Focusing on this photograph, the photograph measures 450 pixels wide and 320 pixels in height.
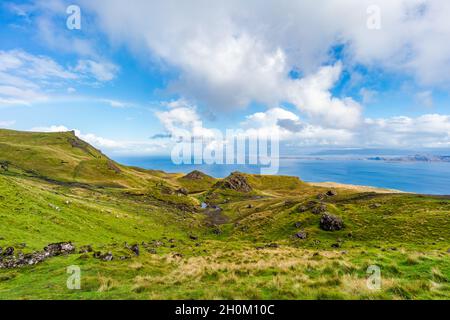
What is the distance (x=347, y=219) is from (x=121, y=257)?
5763 cm

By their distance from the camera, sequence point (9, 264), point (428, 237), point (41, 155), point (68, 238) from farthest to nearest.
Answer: point (41, 155) → point (428, 237) → point (68, 238) → point (9, 264)

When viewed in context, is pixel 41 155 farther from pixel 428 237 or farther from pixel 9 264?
pixel 428 237

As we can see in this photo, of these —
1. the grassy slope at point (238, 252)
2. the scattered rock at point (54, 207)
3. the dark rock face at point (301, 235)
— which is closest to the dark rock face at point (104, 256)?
the grassy slope at point (238, 252)

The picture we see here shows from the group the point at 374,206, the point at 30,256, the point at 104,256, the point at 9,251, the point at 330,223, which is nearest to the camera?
the point at 30,256

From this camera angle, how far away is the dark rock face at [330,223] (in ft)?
198

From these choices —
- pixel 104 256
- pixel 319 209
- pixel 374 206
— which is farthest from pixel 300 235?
pixel 104 256

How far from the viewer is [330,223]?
6116 cm

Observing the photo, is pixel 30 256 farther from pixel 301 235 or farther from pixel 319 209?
pixel 319 209

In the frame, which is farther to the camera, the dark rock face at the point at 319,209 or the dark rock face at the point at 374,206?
the dark rock face at the point at 374,206

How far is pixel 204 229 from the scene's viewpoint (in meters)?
85.5

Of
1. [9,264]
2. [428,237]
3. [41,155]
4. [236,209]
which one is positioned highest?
[41,155]

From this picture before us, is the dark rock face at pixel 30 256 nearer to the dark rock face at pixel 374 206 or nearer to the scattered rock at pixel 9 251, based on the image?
the scattered rock at pixel 9 251

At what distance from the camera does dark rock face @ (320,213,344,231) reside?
60.3m
